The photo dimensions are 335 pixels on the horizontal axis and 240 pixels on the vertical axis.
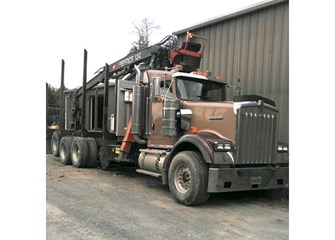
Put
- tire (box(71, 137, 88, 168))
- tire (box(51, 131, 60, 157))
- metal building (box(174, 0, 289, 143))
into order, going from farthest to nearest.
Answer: tire (box(51, 131, 60, 157)), tire (box(71, 137, 88, 168)), metal building (box(174, 0, 289, 143))

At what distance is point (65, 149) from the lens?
12.4 meters

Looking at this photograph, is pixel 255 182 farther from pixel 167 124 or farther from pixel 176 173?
pixel 167 124

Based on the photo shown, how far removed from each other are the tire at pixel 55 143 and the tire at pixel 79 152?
205cm

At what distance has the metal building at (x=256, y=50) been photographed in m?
8.98

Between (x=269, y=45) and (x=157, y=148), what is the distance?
12.7 ft

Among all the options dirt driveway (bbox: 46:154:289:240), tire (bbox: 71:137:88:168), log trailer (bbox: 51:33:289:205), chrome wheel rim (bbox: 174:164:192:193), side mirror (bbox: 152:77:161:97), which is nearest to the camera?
dirt driveway (bbox: 46:154:289:240)

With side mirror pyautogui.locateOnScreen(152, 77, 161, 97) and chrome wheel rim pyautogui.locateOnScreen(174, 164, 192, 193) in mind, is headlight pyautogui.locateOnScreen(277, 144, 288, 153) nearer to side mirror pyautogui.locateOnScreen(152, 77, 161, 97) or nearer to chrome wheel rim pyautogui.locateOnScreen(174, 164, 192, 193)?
chrome wheel rim pyautogui.locateOnScreen(174, 164, 192, 193)

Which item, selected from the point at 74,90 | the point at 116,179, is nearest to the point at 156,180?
the point at 116,179

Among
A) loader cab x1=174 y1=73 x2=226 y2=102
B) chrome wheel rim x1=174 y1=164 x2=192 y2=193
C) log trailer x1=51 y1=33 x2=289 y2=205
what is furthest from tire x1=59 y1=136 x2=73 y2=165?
chrome wheel rim x1=174 y1=164 x2=192 y2=193

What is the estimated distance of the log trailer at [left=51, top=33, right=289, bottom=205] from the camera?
258 inches

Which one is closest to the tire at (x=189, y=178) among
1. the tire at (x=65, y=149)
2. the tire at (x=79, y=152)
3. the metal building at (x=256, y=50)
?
the metal building at (x=256, y=50)

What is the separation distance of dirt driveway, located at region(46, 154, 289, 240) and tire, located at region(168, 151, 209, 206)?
0.19 meters

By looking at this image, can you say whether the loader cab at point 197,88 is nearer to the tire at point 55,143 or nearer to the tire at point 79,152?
the tire at point 79,152

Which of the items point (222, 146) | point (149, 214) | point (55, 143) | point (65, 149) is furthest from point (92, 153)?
point (222, 146)
